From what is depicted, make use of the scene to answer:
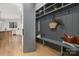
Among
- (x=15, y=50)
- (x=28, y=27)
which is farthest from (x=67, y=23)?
(x=15, y=50)

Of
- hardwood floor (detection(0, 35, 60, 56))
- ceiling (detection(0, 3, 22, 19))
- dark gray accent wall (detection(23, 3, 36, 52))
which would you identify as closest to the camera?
ceiling (detection(0, 3, 22, 19))

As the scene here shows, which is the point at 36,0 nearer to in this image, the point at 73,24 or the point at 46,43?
the point at 73,24

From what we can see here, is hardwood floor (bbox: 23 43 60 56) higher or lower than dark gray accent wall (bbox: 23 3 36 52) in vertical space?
lower

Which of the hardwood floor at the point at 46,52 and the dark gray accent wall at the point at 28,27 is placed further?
the dark gray accent wall at the point at 28,27

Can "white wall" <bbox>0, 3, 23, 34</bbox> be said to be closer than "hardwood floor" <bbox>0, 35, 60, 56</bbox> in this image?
Yes

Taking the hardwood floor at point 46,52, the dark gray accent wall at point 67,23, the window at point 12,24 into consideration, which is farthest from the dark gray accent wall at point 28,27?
the window at point 12,24

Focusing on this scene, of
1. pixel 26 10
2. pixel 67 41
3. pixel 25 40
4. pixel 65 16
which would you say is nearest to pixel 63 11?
pixel 65 16

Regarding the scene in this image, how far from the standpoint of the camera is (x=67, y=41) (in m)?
3.03

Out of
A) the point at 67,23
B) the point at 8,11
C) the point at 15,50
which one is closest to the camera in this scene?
the point at 8,11

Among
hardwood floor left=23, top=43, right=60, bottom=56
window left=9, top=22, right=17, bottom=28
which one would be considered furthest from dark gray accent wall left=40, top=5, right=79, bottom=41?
window left=9, top=22, right=17, bottom=28

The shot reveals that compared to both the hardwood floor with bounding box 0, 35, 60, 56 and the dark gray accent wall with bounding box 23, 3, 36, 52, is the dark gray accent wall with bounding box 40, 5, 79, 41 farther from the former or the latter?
the dark gray accent wall with bounding box 23, 3, 36, 52

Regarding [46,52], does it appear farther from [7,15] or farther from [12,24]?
[7,15]

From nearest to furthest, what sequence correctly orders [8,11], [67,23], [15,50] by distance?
[8,11] < [67,23] < [15,50]

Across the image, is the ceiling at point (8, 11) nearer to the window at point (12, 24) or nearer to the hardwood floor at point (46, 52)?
the window at point (12, 24)
